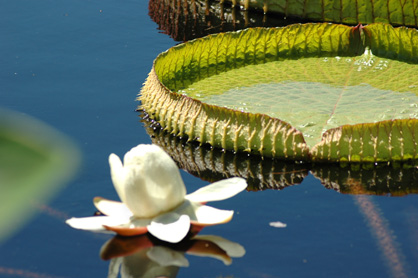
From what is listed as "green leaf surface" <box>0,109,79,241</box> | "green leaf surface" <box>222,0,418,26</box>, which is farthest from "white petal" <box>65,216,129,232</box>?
"green leaf surface" <box>222,0,418,26</box>

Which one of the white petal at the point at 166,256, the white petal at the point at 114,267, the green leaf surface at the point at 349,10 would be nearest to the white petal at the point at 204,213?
the white petal at the point at 166,256

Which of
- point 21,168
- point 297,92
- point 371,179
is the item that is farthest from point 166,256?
point 297,92

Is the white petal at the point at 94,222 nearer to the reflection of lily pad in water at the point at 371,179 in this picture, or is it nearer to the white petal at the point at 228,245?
the white petal at the point at 228,245

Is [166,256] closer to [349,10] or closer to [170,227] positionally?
[170,227]

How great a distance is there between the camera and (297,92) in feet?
7.88

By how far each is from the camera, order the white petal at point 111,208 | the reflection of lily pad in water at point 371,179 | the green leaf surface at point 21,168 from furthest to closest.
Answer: the reflection of lily pad in water at point 371,179
the white petal at point 111,208
the green leaf surface at point 21,168

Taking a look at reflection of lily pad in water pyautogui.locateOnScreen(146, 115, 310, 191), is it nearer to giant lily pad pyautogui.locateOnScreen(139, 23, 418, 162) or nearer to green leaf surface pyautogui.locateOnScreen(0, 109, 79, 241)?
giant lily pad pyautogui.locateOnScreen(139, 23, 418, 162)

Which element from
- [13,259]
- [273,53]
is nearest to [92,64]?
[273,53]

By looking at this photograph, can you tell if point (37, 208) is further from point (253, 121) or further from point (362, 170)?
point (362, 170)

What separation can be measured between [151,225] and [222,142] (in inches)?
25.2

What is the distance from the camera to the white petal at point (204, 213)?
158 cm

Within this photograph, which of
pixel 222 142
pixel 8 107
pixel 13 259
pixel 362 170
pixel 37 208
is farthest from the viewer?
pixel 8 107

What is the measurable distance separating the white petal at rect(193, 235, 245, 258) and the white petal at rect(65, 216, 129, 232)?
217 mm

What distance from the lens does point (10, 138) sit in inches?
24.6
